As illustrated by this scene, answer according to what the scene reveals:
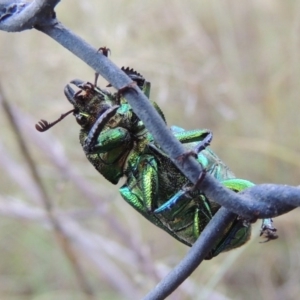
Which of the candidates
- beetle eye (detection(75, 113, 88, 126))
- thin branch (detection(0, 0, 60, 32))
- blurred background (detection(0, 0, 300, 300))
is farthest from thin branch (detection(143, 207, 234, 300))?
blurred background (detection(0, 0, 300, 300))

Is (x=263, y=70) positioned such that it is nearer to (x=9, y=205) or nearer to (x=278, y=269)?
(x=278, y=269)

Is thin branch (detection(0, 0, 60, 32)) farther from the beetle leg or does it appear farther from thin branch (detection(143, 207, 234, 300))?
the beetle leg

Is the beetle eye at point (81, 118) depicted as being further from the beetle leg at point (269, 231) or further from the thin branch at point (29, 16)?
the thin branch at point (29, 16)

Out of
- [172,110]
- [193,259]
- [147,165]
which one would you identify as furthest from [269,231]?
[172,110]

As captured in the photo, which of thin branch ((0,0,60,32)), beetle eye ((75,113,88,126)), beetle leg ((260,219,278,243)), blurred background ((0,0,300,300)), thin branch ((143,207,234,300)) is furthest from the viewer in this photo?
blurred background ((0,0,300,300))

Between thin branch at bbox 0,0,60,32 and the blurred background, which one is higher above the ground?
the blurred background

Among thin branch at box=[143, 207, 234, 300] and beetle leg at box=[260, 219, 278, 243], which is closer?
thin branch at box=[143, 207, 234, 300]

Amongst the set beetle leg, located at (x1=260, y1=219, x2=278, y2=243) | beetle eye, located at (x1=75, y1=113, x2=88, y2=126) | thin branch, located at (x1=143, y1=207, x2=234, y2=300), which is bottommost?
thin branch, located at (x1=143, y1=207, x2=234, y2=300)

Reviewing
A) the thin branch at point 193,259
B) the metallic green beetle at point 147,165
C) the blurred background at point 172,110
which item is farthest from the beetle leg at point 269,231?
the blurred background at point 172,110
